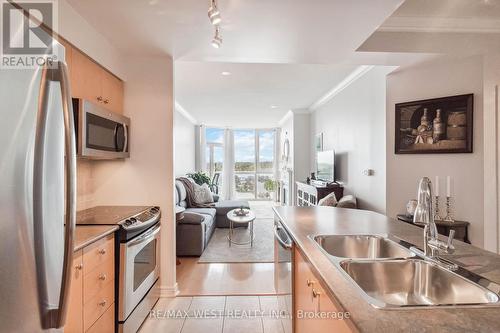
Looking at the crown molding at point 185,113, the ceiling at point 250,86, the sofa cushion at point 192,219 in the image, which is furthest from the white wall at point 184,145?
the sofa cushion at point 192,219

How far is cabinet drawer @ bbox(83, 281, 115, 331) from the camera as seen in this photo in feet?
4.88

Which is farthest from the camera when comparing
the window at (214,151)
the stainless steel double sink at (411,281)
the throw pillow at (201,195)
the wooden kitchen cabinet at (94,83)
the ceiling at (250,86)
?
the window at (214,151)

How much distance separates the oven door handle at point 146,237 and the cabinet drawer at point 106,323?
0.43 meters

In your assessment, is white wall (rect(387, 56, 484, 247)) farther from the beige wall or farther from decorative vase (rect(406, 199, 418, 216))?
the beige wall

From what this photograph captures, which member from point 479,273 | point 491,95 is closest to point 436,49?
point 491,95

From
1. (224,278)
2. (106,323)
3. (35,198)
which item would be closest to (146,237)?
(106,323)

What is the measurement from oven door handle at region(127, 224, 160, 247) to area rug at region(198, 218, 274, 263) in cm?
133

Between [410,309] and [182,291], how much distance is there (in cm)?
246

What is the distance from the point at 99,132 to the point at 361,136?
11.0ft

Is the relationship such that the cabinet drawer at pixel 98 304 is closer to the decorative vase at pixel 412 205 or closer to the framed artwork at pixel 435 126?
the decorative vase at pixel 412 205

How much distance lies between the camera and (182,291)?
2686mm

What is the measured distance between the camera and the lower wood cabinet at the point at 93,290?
4.55 ft

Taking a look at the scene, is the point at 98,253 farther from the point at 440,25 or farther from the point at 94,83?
the point at 440,25

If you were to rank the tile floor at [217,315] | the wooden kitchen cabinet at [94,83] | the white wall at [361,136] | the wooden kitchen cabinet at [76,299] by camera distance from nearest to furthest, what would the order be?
the wooden kitchen cabinet at [76,299], the wooden kitchen cabinet at [94,83], the tile floor at [217,315], the white wall at [361,136]
